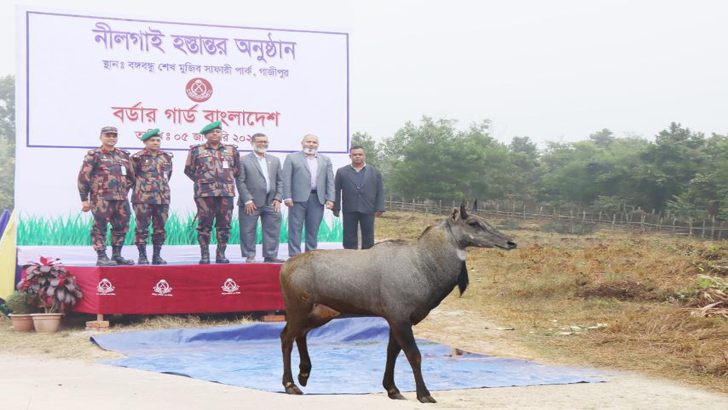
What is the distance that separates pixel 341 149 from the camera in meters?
13.4

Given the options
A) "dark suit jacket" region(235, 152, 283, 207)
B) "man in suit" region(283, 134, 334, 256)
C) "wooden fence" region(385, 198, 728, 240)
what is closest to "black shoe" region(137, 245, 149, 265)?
"dark suit jacket" region(235, 152, 283, 207)

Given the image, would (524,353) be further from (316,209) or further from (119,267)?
(119,267)

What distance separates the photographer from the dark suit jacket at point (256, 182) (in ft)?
40.5

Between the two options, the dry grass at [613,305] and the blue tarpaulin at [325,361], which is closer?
the blue tarpaulin at [325,361]

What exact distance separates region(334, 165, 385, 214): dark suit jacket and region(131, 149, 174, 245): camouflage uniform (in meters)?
2.74

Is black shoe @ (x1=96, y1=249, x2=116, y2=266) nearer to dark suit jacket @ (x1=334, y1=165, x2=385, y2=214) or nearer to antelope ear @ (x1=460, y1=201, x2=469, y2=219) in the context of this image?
dark suit jacket @ (x1=334, y1=165, x2=385, y2=214)

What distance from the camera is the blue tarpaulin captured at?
8.27 meters

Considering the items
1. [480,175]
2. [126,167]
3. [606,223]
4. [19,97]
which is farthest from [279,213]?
[480,175]

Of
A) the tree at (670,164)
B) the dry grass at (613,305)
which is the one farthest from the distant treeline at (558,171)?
the dry grass at (613,305)

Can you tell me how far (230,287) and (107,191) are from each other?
227 cm

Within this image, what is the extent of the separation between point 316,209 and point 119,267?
2986mm

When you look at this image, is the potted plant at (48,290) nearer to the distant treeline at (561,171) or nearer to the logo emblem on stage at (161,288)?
the logo emblem on stage at (161,288)

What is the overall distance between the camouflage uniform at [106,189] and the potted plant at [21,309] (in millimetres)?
1263

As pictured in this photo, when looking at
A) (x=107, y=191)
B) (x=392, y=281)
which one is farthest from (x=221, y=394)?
(x=107, y=191)
